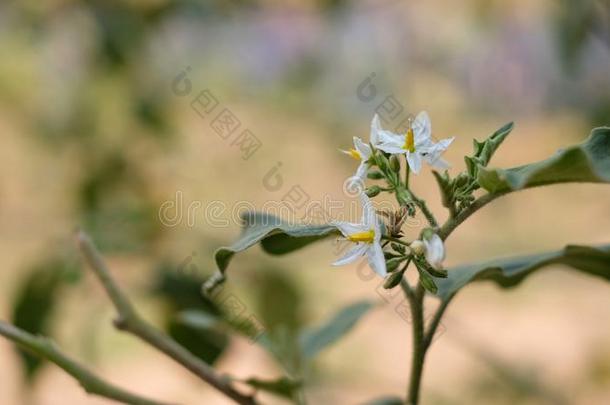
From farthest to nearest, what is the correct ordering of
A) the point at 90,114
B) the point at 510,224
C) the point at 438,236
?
the point at 510,224 → the point at 90,114 → the point at 438,236

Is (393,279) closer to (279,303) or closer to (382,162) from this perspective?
(382,162)

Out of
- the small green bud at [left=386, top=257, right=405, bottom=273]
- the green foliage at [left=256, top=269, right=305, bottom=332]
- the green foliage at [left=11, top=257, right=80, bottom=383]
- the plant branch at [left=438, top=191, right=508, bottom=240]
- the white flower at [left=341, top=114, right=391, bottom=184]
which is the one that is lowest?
the green foliage at [left=256, top=269, right=305, bottom=332]

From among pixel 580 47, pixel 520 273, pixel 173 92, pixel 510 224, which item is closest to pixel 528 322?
pixel 510 224

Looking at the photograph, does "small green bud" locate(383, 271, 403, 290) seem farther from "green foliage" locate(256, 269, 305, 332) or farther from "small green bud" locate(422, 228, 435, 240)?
"green foliage" locate(256, 269, 305, 332)

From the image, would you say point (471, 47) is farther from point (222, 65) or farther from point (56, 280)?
point (56, 280)

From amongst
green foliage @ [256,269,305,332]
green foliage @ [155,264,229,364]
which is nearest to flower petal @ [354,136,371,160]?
green foliage @ [155,264,229,364]
